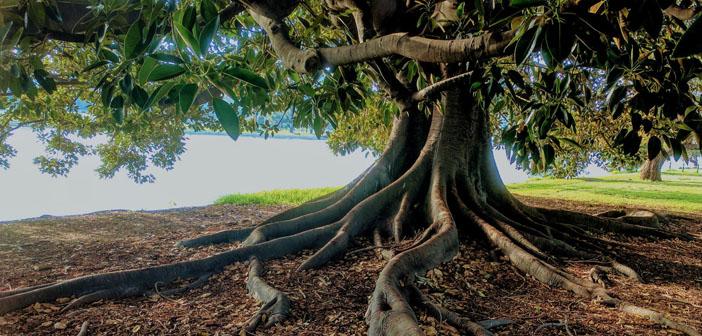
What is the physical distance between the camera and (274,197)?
10.0 meters

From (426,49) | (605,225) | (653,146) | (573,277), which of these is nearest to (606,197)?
(605,225)

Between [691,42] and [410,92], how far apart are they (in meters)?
2.73

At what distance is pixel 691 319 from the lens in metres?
2.82

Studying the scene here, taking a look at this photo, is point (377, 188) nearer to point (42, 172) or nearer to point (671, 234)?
point (671, 234)

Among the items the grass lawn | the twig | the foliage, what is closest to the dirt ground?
the twig

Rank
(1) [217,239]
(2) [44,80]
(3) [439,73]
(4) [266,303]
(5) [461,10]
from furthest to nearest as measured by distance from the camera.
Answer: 1. (1) [217,239]
2. (3) [439,73]
3. (4) [266,303]
4. (2) [44,80]
5. (5) [461,10]

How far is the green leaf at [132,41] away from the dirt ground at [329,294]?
5.47 feet

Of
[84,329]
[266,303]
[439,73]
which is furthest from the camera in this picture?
[439,73]

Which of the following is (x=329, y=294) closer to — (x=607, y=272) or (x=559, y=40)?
(x=559, y=40)

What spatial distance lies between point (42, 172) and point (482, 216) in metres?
7.82

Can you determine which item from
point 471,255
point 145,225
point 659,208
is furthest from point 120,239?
point 659,208

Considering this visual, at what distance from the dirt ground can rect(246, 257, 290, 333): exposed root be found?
62 millimetres

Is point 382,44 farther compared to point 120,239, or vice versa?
point 120,239

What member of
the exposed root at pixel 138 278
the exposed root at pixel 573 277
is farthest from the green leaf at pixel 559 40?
the exposed root at pixel 138 278
